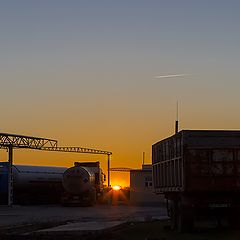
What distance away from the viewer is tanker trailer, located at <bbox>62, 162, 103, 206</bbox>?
5834cm

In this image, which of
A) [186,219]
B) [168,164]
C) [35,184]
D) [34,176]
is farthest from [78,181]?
[186,219]

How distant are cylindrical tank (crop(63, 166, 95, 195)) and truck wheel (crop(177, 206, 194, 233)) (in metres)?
35.6

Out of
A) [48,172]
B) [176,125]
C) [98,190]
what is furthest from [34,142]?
[176,125]

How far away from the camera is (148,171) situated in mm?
80688

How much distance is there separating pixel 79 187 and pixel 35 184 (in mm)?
9052

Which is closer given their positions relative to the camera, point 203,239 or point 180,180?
point 203,239

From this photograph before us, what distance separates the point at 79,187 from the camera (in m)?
58.4

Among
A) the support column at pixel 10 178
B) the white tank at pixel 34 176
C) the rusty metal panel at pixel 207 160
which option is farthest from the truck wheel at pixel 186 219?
the white tank at pixel 34 176

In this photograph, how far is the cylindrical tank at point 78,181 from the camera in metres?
58.3

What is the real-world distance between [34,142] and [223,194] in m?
51.1

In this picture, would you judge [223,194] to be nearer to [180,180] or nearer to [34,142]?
[180,180]

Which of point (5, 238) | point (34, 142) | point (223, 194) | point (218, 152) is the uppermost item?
point (34, 142)

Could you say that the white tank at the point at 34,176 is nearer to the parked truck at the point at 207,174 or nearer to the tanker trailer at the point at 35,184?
the tanker trailer at the point at 35,184

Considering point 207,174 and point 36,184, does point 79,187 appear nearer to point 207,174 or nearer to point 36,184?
point 36,184
